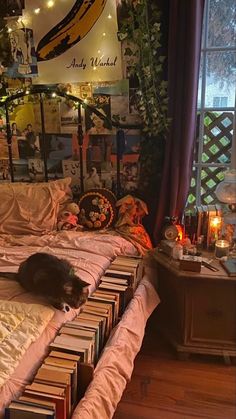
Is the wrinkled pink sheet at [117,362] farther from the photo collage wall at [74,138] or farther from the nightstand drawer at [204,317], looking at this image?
the photo collage wall at [74,138]

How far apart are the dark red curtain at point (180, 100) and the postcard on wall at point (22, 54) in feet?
2.83

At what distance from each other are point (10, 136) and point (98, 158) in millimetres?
597

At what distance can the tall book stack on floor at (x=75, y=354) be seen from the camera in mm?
1008

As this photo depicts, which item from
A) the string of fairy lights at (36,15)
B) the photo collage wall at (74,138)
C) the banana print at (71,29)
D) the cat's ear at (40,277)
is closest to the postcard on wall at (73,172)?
the photo collage wall at (74,138)

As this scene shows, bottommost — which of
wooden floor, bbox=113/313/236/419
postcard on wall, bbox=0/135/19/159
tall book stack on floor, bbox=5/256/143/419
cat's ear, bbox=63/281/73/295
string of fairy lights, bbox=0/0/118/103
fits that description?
wooden floor, bbox=113/313/236/419

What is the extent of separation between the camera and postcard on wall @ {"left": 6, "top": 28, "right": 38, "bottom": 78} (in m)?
2.21

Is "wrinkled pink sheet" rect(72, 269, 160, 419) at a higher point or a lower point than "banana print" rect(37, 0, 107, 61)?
lower

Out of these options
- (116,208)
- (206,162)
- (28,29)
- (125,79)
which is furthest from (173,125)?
(28,29)

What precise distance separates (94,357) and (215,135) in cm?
113

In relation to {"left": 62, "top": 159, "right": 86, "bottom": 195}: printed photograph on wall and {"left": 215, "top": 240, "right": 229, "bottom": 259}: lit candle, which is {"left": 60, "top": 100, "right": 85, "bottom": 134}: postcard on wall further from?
{"left": 215, "top": 240, "right": 229, "bottom": 259}: lit candle

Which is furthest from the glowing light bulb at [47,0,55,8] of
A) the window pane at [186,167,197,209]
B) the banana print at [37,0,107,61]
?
the window pane at [186,167,197,209]

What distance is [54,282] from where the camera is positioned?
1.40 meters

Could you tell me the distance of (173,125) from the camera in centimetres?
196

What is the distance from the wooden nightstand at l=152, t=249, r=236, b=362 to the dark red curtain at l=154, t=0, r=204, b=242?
1.20 ft
